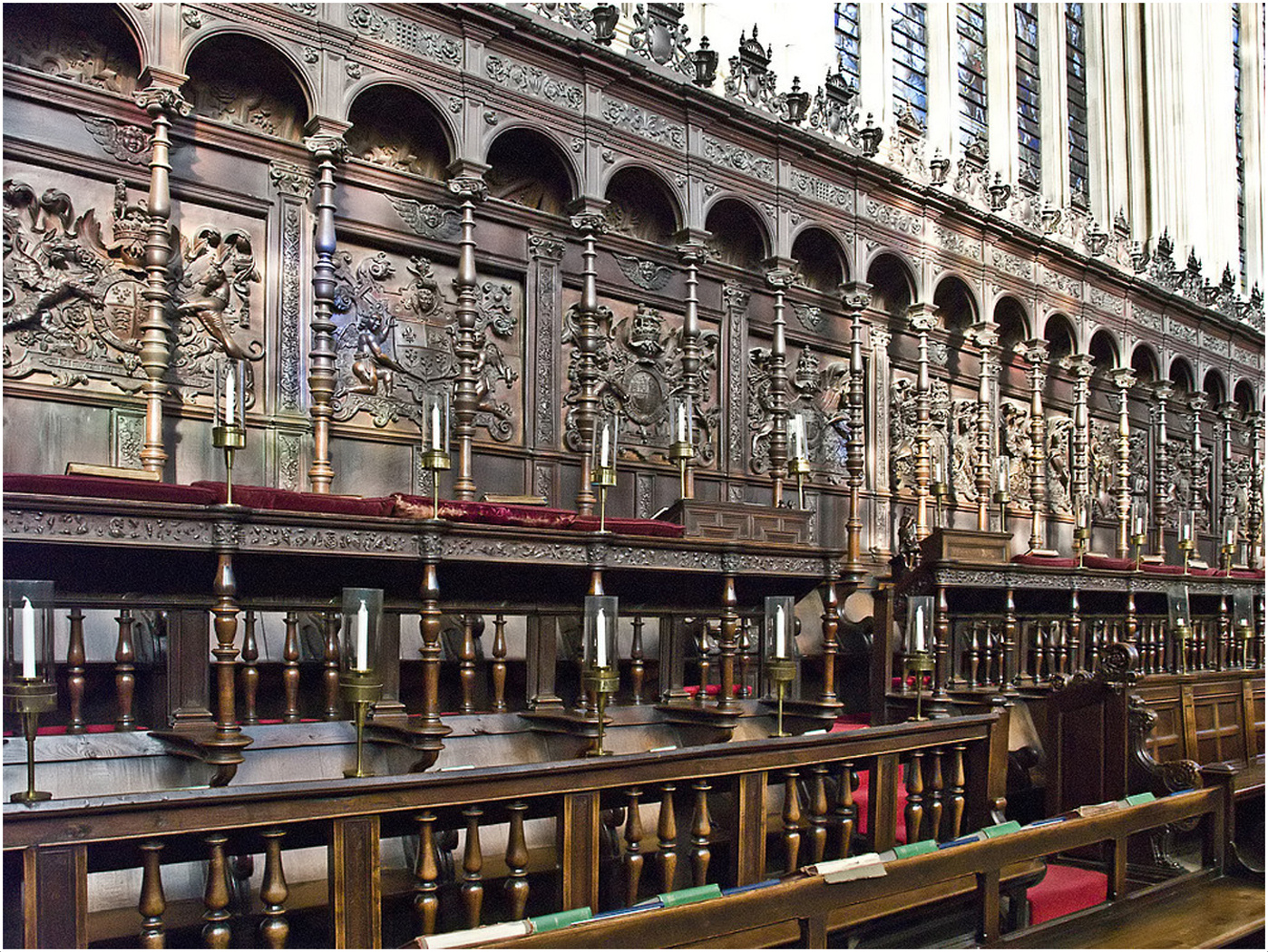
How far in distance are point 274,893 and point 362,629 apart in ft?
2.55

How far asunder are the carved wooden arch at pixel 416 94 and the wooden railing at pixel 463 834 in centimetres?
393

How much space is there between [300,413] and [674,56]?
3.75m

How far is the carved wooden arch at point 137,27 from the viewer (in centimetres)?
518

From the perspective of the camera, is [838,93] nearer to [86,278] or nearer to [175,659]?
[86,278]

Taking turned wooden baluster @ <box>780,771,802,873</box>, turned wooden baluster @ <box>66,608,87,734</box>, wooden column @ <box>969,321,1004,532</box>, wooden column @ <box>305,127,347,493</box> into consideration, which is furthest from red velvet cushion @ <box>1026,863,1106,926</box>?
wooden column @ <box>969,321,1004,532</box>

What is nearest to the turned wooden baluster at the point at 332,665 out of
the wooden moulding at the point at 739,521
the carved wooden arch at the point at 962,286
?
the wooden moulding at the point at 739,521

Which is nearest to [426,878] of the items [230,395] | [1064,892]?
[230,395]

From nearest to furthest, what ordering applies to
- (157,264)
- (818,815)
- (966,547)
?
(818,815), (157,264), (966,547)

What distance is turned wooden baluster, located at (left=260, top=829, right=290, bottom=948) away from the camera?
2920 millimetres

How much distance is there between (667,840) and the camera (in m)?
3.74

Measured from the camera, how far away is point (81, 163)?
515 centimetres

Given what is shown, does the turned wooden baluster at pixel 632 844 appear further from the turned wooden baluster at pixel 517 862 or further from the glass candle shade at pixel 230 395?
the glass candle shade at pixel 230 395

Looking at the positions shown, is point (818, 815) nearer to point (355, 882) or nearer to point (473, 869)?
point (473, 869)

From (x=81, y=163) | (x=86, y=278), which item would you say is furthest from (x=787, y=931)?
(x=81, y=163)
